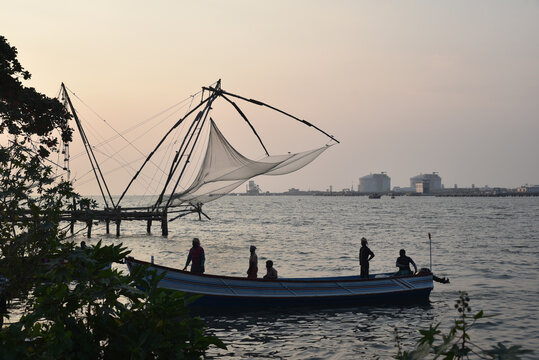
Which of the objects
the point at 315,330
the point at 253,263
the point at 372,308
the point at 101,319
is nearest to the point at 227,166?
the point at 253,263

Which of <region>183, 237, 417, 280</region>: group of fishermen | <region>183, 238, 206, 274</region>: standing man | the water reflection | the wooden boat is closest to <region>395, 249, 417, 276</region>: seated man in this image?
<region>183, 237, 417, 280</region>: group of fishermen

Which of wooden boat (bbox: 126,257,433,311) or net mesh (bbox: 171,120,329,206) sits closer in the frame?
wooden boat (bbox: 126,257,433,311)

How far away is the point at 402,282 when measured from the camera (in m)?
18.2

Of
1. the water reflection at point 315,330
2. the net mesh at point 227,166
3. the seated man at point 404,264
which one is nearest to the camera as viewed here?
the water reflection at point 315,330

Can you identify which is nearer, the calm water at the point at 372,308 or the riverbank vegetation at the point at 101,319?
the riverbank vegetation at the point at 101,319

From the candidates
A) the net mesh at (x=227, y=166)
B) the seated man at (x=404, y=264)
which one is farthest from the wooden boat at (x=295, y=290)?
the net mesh at (x=227, y=166)

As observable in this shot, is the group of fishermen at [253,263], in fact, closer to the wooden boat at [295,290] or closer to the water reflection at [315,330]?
the wooden boat at [295,290]

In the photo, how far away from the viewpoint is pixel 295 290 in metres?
17.2

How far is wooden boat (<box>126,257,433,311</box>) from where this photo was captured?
647 inches

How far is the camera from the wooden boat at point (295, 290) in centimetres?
1642

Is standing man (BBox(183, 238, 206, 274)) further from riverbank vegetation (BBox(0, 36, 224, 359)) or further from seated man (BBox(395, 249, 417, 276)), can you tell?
riverbank vegetation (BBox(0, 36, 224, 359))

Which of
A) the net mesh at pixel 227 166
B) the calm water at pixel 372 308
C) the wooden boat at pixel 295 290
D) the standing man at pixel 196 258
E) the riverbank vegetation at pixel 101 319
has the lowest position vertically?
the calm water at pixel 372 308

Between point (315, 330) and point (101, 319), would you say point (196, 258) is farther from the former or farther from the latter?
point (101, 319)

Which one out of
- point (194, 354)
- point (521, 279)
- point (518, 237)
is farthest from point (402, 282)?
point (518, 237)
